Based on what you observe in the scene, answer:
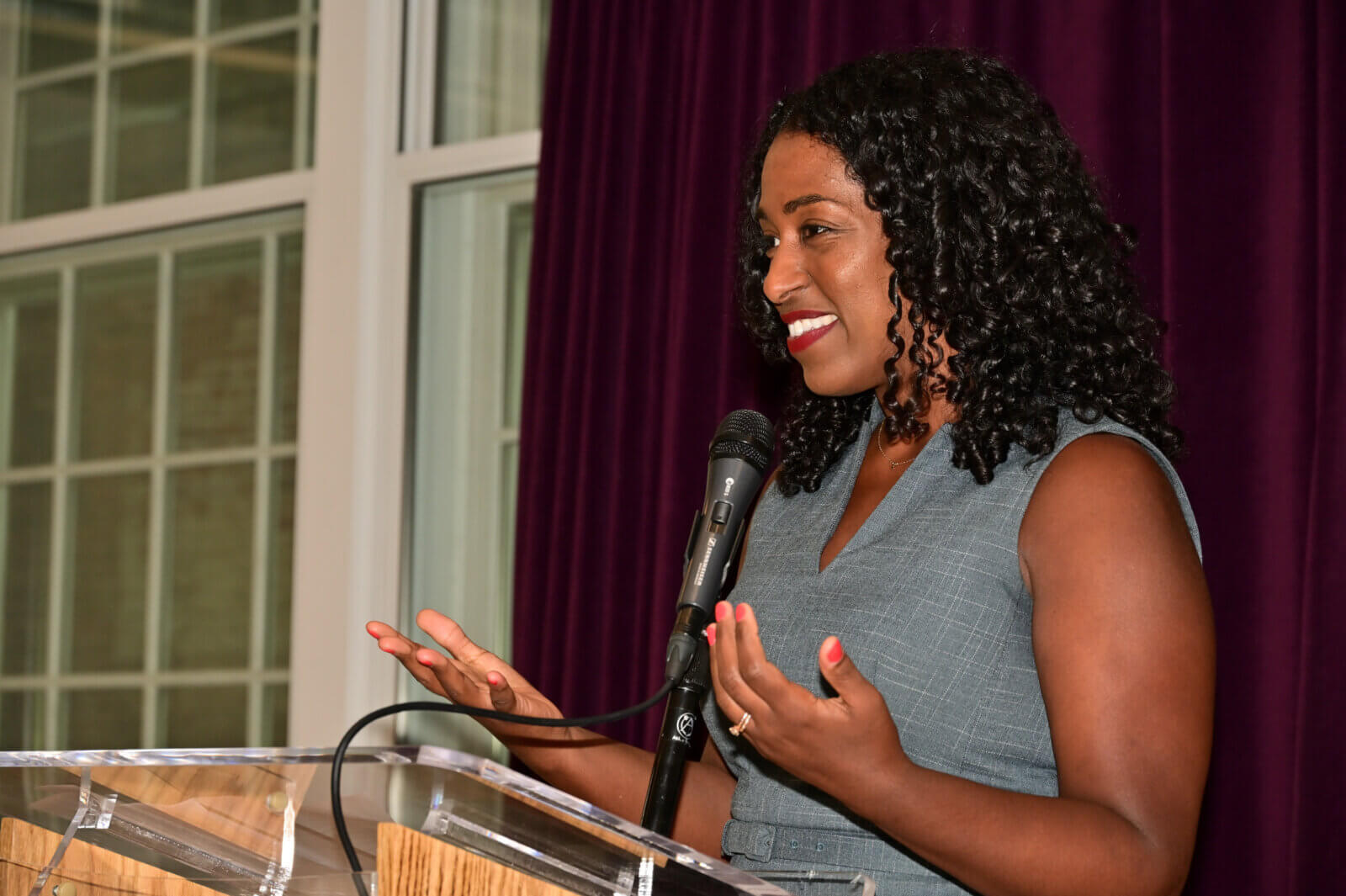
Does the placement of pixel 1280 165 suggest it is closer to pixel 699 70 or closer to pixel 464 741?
pixel 699 70

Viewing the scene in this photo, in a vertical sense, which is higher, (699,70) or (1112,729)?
(699,70)

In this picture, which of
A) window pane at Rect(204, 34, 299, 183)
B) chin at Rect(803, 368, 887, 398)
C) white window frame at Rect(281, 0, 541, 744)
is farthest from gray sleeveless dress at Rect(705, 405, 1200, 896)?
window pane at Rect(204, 34, 299, 183)

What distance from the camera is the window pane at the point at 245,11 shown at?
384cm

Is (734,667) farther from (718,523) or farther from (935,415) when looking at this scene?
(935,415)

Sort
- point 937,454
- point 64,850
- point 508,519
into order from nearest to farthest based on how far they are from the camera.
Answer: point 64,850
point 937,454
point 508,519

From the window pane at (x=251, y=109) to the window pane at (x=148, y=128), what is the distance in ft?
0.35

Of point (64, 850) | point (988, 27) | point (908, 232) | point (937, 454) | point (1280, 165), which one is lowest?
point (64, 850)

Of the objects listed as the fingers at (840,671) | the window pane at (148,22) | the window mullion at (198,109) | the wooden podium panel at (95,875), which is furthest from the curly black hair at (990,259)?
the window pane at (148,22)

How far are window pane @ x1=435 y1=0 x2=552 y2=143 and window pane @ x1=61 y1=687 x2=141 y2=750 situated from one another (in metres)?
1.70

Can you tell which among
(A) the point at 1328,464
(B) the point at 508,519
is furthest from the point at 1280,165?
(B) the point at 508,519

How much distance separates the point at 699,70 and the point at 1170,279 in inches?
40.8

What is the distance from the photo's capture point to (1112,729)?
125 centimetres

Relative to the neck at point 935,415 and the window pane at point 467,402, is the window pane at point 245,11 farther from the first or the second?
the neck at point 935,415

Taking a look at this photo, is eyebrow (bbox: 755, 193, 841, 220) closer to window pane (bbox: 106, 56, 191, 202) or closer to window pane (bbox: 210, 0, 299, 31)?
window pane (bbox: 210, 0, 299, 31)
